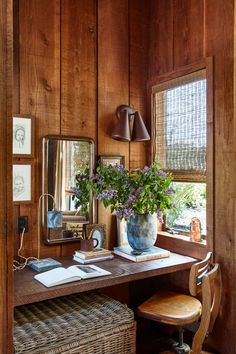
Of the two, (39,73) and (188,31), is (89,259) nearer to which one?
(39,73)

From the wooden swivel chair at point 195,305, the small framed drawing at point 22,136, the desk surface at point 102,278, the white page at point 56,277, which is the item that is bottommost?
the wooden swivel chair at point 195,305

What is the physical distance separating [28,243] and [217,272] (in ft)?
4.02

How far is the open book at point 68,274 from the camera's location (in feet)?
5.87

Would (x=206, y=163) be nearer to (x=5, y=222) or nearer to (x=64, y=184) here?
(x=64, y=184)

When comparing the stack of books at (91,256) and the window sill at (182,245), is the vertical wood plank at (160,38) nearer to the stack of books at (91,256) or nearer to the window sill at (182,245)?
the window sill at (182,245)

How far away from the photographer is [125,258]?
2.28 m

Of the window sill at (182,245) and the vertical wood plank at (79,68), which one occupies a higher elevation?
the vertical wood plank at (79,68)

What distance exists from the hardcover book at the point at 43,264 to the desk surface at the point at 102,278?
1.3 inches

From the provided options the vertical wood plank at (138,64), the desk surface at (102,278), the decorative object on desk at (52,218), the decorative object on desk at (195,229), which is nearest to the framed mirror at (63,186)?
the decorative object on desk at (52,218)

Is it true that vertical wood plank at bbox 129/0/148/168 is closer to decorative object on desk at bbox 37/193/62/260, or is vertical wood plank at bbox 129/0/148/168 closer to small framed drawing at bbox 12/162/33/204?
decorative object on desk at bbox 37/193/62/260

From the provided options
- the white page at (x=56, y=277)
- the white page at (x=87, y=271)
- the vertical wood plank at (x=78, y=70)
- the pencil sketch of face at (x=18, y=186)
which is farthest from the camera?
the vertical wood plank at (x=78, y=70)

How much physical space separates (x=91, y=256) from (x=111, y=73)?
4.54 feet

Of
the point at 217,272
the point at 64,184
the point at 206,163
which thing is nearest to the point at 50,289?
the point at 64,184

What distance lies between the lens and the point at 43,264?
2057 mm
